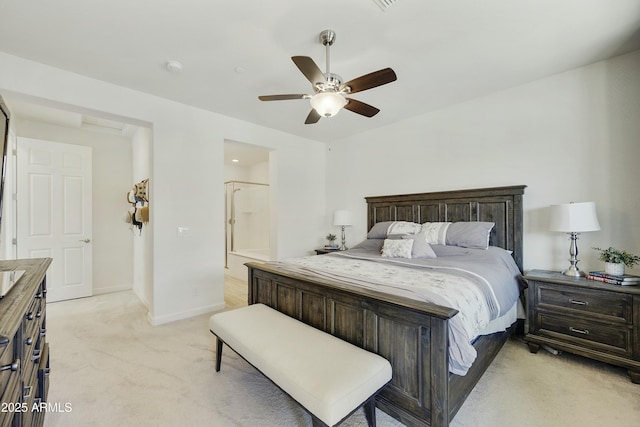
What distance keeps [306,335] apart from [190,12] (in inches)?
92.2

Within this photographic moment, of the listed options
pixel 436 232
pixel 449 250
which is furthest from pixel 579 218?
pixel 436 232

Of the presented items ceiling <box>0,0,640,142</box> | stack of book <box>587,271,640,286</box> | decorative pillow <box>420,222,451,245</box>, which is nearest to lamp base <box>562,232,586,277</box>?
stack of book <box>587,271,640,286</box>

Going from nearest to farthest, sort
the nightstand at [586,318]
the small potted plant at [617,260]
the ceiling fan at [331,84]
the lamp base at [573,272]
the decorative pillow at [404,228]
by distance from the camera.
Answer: the ceiling fan at [331,84] → the nightstand at [586,318] → the small potted plant at [617,260] → the lamp base at [573,272] → the decorative pillow at [404,228]

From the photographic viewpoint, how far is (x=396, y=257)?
2924 millimetres

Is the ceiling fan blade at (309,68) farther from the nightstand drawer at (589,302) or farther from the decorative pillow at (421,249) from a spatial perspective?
the nightstand drawer at (589,302)

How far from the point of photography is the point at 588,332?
225 cm

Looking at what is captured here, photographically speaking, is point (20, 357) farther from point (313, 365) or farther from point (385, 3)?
point (385, 3)

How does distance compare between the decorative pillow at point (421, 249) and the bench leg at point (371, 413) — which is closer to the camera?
the bench leg at point (371, 413)

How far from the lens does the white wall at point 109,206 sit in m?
4.39

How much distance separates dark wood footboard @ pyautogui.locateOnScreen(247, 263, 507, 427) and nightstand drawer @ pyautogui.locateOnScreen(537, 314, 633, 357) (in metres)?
0.76

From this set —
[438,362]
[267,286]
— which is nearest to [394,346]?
[438,362]

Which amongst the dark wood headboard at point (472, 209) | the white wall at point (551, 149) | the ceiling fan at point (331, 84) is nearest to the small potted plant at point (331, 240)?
the dark wood headboard at point (472, 209)

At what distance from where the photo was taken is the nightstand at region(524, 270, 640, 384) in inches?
81.9

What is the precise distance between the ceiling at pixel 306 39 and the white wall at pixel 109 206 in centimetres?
218
